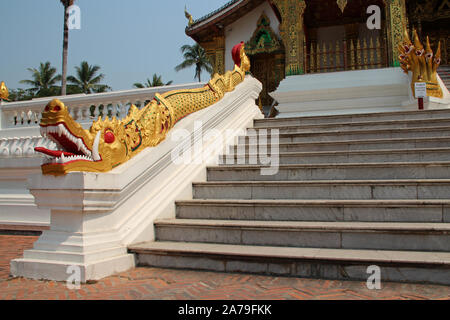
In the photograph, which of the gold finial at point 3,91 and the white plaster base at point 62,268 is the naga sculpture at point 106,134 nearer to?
the white plaster base at point 62,268

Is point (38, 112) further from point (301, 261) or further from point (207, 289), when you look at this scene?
point (301, 261)

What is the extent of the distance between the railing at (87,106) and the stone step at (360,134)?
55.3 inches

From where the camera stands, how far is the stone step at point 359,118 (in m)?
5.27

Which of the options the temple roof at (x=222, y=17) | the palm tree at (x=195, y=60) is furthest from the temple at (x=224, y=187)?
the palm tree at (x=195, y=60)

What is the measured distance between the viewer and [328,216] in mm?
3135

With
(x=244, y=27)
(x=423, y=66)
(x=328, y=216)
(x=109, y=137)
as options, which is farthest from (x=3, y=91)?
(x=244, y=27)

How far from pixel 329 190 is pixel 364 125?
79.8 inches

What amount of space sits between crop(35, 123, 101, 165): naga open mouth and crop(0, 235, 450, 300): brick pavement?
2.83 feet

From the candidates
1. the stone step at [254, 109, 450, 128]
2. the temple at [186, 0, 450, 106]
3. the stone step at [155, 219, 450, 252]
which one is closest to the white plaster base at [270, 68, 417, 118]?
the temple at [186, 0, 450, 106]

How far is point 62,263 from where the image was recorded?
105 inches

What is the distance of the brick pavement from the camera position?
7.33ft
